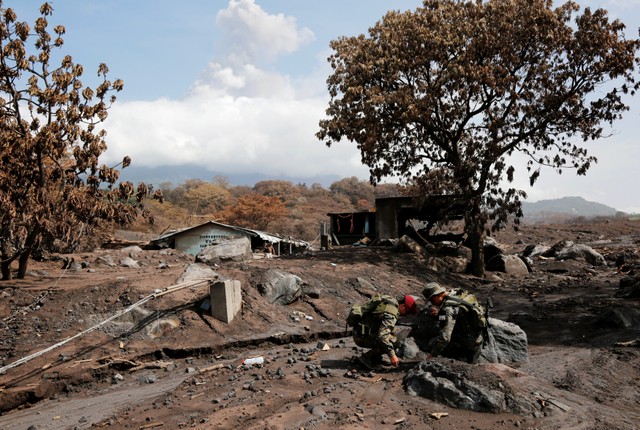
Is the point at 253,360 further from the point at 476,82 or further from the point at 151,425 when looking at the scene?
the point at 476,82

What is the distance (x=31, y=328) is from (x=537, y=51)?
16793 millimetres

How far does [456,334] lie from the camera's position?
295 inches

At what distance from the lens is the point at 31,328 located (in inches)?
383

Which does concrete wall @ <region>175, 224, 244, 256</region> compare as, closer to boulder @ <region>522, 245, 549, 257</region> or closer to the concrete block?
boulder @ <region>522, 245, 549, 257</region>

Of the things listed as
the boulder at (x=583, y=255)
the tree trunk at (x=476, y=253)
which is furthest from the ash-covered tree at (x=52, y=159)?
the boulder at (x=583, y=255)

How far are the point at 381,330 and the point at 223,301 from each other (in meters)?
4.20

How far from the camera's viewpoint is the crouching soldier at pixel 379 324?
24.9 ft

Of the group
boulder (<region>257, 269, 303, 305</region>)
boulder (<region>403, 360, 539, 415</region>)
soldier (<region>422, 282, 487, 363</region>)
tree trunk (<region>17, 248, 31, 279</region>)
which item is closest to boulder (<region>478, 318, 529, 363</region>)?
soldier (<region>422, 282, 487, 363</region>)

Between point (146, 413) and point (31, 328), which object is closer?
point (146, 413)

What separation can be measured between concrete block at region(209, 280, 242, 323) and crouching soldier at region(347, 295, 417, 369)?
11.8 ft

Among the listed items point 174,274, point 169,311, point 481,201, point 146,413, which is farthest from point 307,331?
point 481,201

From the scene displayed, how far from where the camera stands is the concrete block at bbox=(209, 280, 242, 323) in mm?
10516

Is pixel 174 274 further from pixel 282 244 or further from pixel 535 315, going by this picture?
pixel 282 244

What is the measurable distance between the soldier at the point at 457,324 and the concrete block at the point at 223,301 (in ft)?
15.4
